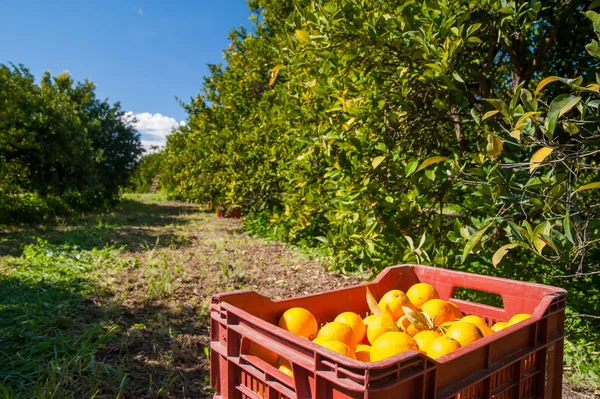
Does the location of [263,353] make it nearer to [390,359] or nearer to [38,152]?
[390,359]

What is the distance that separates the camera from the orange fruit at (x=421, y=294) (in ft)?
6.16

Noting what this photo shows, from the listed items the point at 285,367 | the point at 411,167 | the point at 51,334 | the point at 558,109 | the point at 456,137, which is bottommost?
the point at 51,334

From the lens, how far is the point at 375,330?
59.4 inches

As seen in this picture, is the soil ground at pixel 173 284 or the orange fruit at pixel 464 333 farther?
the soil ground at pixel 173 284

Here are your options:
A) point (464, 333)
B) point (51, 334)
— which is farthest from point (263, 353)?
point (51, 334)

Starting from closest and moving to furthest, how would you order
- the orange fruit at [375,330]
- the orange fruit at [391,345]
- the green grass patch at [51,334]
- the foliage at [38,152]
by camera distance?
the orange fruit at [391,345]
the orange fruit at [375,330]
the green grass patch at [51,334]
the foliage at [38,152]

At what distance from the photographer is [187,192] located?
10680 mm

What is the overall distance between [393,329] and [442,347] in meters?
0.24

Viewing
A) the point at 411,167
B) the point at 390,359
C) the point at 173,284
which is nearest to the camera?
the point at 390,359

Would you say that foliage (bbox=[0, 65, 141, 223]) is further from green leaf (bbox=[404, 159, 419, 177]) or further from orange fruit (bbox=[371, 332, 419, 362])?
orange fruit (bbox=[371, 332, 419, 362])

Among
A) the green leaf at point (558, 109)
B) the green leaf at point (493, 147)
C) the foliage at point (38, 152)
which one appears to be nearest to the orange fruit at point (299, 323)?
the green leaf at point (493, 147)

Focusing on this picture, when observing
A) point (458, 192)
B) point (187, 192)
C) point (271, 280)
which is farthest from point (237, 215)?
point (458, 192)

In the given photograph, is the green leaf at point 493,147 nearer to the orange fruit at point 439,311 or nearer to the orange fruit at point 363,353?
the orange fruit at point 439,311

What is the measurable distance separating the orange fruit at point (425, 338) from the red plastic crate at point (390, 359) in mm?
192
